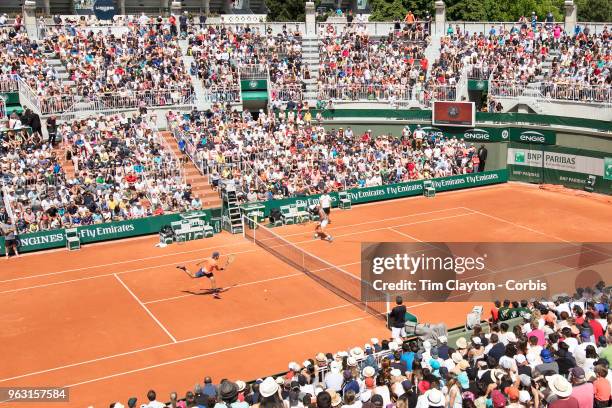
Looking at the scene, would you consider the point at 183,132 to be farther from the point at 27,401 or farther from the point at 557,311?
the point at 557,311

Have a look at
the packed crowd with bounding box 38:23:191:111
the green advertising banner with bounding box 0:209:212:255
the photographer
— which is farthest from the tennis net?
the packed crowd with bounding box 38:23:191:111

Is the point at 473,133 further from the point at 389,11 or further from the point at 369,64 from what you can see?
the point at 389,11

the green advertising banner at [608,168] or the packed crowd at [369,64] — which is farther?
the packed crowd at [369,64]

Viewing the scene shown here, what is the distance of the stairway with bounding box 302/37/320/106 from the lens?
4584cm

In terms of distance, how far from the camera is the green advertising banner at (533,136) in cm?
4042

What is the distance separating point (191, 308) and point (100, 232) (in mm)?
9633

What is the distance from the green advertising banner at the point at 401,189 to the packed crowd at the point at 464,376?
18.8 metres

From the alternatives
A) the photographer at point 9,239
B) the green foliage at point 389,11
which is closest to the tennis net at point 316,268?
the photographer at point 9,239

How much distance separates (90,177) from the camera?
3372 cm

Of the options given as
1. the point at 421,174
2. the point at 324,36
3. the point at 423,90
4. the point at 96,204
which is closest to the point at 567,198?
the point at 421,174

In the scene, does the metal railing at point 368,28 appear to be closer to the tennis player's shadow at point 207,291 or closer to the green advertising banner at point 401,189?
the green advertising banner at point 401,189

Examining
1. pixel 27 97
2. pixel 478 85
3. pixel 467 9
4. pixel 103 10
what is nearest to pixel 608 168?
pixel 478 85

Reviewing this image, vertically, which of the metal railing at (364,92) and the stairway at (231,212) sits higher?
the metal railing at (364,92)

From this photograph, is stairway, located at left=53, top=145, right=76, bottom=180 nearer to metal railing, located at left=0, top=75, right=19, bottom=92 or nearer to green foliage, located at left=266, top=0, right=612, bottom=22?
metal railing, located at left=0, top=75, right=19, bottom=92
